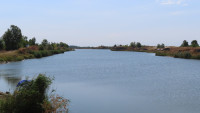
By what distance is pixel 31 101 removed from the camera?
557 inches

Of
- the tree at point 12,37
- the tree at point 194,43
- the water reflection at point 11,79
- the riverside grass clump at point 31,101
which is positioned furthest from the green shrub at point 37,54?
the tree at point 194,43

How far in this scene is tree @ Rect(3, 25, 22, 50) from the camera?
327 feet

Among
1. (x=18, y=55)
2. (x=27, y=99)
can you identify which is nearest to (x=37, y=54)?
(x=18, y=55)

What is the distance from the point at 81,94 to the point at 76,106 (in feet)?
16.5

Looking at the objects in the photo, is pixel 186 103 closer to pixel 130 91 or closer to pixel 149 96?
pixel 149 96

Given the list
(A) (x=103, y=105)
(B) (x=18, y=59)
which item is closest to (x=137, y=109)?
(A) (x=103, y=105)

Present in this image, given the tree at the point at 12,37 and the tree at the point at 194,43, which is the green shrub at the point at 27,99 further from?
the tree at the point at 194,43

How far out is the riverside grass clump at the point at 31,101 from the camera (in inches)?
510

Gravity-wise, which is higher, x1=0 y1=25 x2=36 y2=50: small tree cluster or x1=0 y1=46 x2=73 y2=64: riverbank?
x1=0 y1=25 x2=36 y2=50: small tree cluster

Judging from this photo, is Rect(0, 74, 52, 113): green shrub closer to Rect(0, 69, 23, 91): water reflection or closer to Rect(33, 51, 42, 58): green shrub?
Rect(0, 69, 23, 91): water reflection

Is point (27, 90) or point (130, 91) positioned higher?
point (27, 90)

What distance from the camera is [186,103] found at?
68.4 ft

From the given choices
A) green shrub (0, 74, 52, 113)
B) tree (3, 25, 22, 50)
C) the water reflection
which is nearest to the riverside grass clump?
green shrub (0, 74, 52, 113)

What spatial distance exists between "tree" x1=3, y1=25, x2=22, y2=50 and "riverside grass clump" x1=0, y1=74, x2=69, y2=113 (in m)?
93.5
